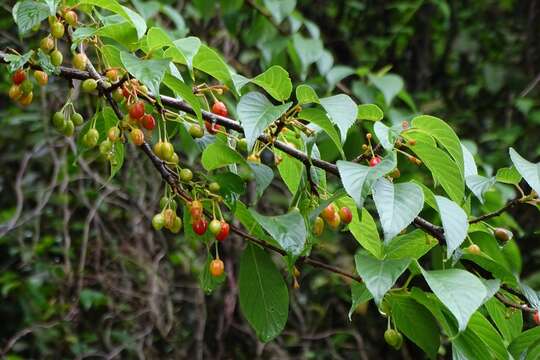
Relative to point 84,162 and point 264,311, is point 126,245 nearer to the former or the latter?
point 84,162

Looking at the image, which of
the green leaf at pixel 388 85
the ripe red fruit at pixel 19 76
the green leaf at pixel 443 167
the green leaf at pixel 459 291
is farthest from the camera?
the green leaf at pixel 388 85

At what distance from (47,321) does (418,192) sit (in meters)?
1.81

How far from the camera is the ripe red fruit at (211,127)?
0.92 metres

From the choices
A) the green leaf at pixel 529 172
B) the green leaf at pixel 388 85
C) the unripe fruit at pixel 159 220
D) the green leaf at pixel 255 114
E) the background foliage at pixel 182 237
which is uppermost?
the green leaf at pixel 529 172

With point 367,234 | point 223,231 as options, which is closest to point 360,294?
point 367,234

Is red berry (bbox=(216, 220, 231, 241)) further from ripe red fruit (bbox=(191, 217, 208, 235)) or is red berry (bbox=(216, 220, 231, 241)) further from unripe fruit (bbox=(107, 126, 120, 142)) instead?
unripe fruit (bbox=(107, 126, 120, 142))

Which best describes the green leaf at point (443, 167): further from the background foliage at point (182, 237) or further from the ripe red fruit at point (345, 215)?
the background foliage at point (182, 237)

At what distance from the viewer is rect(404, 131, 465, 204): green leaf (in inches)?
31.7

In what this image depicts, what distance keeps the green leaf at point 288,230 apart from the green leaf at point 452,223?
0.50 ft

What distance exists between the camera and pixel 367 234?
0.88 metres

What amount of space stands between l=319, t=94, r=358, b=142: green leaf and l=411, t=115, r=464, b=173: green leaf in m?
0.08

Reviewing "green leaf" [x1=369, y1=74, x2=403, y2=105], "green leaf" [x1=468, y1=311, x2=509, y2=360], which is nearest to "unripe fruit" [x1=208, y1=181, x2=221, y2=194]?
"green leaf" [x1=468, y1=311, x2=509, y2=360]

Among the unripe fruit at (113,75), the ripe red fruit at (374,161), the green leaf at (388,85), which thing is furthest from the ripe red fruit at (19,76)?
the green leaf at (388,85)

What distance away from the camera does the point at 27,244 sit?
242 cm
